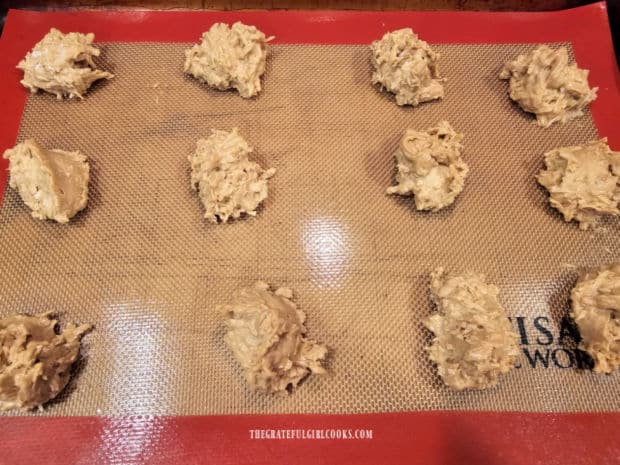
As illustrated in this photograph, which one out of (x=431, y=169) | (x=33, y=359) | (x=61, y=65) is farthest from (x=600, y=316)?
(x=61, y=65)

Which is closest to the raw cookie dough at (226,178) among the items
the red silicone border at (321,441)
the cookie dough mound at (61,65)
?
the cookie dough mound at (61,65)

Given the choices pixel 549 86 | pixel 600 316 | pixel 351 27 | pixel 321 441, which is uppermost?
pixel 351 27

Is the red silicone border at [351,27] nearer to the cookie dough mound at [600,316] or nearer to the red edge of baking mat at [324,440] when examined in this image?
the cookie dough mound at [600,316]

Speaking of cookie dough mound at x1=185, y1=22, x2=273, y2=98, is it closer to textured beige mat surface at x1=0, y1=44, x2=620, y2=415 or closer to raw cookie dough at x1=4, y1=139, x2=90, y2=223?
textured beige mat surface at x1=0, y1=44, x2=620, y2=415

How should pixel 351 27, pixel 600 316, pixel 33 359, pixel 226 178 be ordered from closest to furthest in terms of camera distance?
pixel 33 359, pixel 600 316, pixel 226 178, pixel 351 27

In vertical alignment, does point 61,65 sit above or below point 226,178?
above

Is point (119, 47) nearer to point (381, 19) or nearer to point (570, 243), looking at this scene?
point (381, 19)

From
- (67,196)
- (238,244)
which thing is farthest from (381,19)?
(67,196)

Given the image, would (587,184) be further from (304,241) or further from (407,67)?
(304,241)
